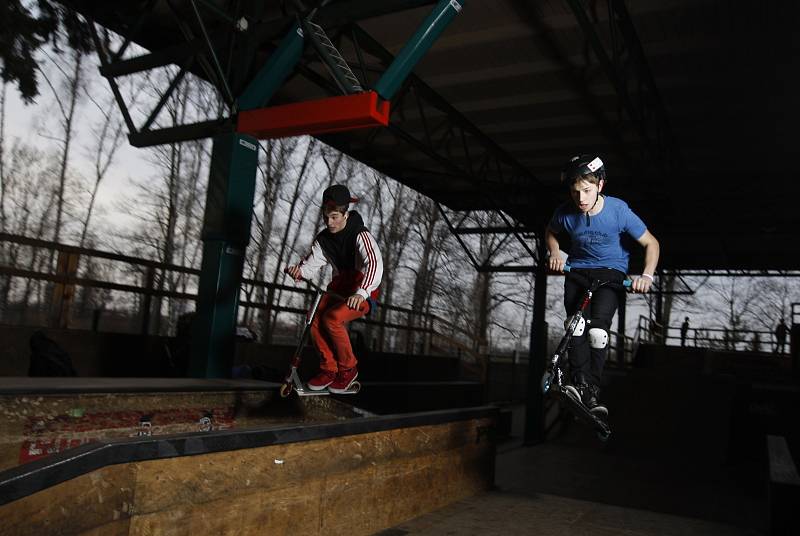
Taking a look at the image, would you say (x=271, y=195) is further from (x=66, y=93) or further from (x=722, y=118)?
(x=722, y=118)

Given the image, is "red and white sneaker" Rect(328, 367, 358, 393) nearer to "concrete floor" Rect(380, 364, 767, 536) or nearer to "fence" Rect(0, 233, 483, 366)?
"concrete floor" Rect(380, 364, 767, 536)

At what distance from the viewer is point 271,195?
20031mm

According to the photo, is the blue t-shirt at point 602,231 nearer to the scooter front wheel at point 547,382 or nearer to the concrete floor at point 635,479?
the scooter front wheel at point 547,382

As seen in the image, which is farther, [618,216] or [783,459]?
[783,459]

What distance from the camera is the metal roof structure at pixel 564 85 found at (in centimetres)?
750

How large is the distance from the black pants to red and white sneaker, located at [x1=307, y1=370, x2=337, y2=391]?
5.94 ft

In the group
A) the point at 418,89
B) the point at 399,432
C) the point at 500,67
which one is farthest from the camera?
the point at 418,89

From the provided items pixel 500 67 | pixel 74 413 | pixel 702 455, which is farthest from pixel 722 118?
pixel 74 413

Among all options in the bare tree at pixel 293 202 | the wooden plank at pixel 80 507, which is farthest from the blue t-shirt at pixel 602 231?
the bare tree at pixel 293 202

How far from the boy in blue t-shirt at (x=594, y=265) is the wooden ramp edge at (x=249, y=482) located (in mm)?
1249

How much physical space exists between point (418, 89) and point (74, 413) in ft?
24.3

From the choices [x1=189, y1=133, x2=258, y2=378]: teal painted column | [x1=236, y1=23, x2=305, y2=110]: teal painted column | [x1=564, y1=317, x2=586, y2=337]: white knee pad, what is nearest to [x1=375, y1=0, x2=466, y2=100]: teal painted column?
[x1=236, y1=23, x2=305, y2=110]: teal painted column

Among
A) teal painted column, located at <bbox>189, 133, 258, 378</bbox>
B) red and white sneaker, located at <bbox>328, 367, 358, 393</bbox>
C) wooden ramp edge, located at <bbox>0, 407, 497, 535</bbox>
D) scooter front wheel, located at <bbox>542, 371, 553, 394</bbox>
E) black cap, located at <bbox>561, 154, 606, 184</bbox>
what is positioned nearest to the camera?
wooden ramp edge, located at <bbox>0, 407, 497, 535</bbox>

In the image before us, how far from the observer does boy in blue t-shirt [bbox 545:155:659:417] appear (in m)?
4.23
